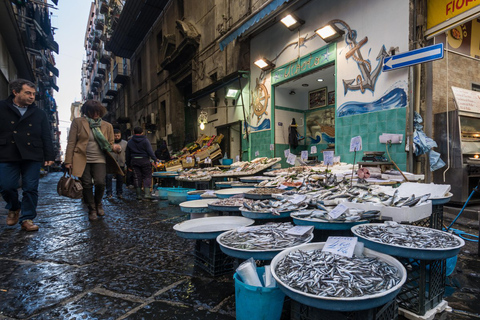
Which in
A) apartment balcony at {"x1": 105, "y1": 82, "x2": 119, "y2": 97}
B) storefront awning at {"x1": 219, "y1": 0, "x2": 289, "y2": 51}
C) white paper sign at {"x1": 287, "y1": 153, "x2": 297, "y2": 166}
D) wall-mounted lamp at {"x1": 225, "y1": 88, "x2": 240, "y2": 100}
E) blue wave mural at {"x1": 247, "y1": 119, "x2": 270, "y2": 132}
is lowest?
white paper sign at {"x1": 287, "y1": 153, "x2": 297, "y2": 166}

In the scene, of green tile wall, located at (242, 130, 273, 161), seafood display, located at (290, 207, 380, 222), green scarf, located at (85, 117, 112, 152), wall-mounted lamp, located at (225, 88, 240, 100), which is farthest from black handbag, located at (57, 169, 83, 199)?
wall-mounted lamp, located at (225, 88, 240, 100)

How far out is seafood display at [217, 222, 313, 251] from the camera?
1.89 m

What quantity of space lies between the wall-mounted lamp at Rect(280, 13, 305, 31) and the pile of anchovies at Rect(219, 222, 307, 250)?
777cm

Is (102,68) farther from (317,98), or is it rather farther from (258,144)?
(317,98)

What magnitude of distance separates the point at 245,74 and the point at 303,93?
257 centimetres

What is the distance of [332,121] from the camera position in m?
9.64

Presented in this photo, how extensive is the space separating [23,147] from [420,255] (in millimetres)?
5003

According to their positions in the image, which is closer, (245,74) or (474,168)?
(474,168)

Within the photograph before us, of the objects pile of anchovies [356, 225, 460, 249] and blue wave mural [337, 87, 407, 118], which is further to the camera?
blue wave mural [337, 87, 407, 118]

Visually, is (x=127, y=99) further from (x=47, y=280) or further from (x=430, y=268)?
(x=430, y=268)

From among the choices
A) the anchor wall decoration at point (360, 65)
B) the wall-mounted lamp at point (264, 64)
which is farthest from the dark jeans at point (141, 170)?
the anchor wall decoration at point (360, 65)

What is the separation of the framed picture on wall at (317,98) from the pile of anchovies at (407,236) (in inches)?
340

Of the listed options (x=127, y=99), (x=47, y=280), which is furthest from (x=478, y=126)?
(x=127, y=99)

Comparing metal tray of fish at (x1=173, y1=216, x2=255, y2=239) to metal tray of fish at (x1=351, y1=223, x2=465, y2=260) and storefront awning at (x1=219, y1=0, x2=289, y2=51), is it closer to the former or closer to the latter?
metal tray of fish at (x1=351, y1=223, x2=465, y2=260)
